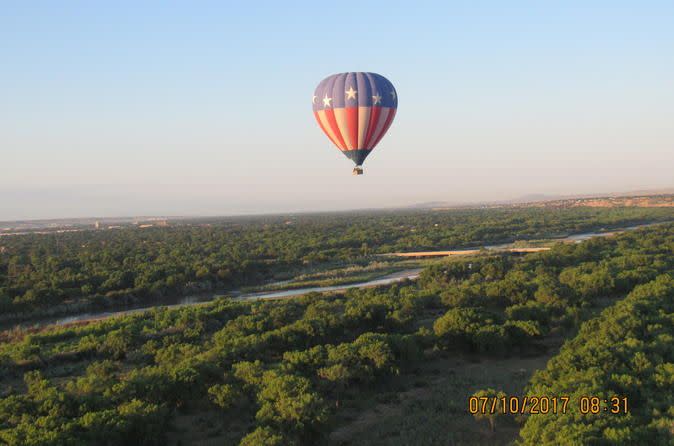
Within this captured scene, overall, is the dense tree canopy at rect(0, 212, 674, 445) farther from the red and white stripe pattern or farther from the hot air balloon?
the red and white stripe pattern
